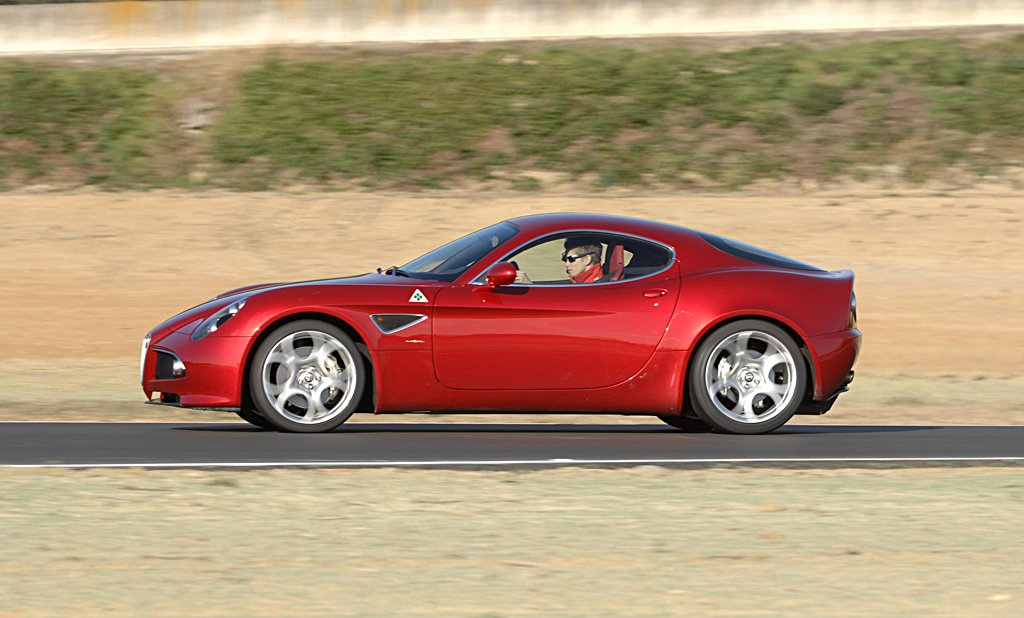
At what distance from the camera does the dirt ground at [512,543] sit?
561 centimetres

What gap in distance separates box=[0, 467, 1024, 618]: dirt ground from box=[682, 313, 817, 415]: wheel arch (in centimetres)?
153

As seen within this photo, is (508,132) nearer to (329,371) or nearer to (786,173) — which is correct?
(786,173)

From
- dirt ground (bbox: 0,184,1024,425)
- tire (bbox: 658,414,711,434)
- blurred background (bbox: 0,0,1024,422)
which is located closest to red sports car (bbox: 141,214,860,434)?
tire (bbox: 658,414,711,434)

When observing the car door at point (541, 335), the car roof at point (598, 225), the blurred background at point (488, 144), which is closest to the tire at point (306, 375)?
the car door at point (541, 335)

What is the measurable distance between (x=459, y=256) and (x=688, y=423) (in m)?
1.94

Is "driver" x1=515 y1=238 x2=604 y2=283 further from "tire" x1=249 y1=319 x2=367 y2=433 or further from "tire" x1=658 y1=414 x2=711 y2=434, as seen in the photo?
"tire" x1=249 y1=319 x2=367 y2=433

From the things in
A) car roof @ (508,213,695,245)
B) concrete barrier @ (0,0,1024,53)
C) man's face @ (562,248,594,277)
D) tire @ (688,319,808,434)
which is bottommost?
tire @ (688,319,808,434)

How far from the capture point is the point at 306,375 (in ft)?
33.0

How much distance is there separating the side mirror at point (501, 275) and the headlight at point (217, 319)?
57.9 inches

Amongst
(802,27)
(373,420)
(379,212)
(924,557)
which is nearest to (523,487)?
(924,557)

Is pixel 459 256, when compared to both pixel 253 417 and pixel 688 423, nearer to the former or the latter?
pixel 253 417

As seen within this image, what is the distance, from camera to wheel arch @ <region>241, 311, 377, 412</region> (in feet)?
32.9

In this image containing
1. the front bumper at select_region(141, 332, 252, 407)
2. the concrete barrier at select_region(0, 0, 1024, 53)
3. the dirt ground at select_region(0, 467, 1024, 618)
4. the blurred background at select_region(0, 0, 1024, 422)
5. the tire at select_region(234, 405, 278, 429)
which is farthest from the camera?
the concrete barrier at select_region(0, 0, 1024, 53)

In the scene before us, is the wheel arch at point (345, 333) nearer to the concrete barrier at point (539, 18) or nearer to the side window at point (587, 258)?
the side window at point (587, 258)
